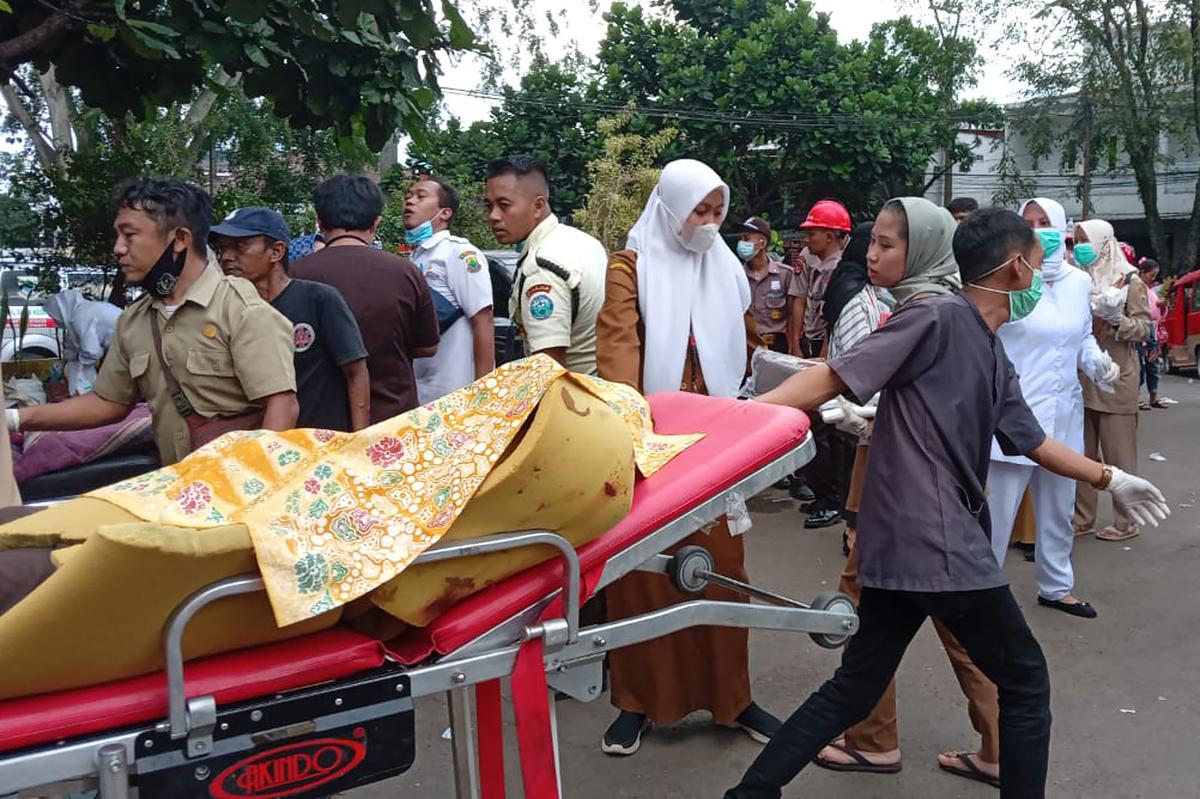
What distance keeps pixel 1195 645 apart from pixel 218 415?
4049 mm

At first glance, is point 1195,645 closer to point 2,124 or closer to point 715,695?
point 715,695

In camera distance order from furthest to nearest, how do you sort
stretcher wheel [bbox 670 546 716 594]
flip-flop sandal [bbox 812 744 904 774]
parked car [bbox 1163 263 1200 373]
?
parked car [bbox 1163 263 1200 373], flip-flop sandal [bbox 812 744 904 774], stretcher wheel [bbox 670 546 716 594]

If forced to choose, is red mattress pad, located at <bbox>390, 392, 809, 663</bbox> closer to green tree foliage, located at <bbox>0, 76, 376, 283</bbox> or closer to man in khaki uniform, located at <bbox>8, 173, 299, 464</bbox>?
man in khaki uniform, located at <bbox>8, 173, 299, 464</bbox>

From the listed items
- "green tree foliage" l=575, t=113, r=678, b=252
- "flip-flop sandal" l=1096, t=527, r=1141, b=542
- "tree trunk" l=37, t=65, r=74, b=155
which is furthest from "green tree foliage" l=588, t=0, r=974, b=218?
"flip-flop sandal" l=1096, t=527, r=1141, b=542

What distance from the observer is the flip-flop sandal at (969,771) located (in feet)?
10.4

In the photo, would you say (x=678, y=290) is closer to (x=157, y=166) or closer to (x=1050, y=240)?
(x=1050, y=240)

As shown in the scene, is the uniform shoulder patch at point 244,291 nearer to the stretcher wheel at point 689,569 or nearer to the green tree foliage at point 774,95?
the stretcher wheel at point 689,569

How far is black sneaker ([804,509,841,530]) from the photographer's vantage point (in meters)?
6.20

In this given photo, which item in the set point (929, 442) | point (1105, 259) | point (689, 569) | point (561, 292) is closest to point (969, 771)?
point (929, 442)

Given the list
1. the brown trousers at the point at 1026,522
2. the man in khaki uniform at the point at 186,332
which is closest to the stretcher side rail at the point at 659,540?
the man in khaki uniform at the point at 186,332

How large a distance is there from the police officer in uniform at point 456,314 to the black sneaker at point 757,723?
186cm

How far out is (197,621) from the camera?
1614 millimetres

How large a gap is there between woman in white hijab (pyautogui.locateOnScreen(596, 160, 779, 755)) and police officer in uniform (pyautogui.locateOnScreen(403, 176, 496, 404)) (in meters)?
1.14

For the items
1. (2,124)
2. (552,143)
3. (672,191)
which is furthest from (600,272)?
(2,124)
